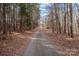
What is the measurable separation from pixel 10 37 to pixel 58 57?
0.71 metres

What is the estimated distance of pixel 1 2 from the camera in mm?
2500

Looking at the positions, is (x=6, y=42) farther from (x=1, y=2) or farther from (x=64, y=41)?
(x=64, y=41)

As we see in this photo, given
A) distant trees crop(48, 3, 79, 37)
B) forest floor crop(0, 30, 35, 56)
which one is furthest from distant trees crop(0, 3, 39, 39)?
distant trees crop(48, 3, 79, 37)

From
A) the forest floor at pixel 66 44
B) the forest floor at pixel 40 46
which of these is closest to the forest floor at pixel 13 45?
the forest floor at pixel 40 46

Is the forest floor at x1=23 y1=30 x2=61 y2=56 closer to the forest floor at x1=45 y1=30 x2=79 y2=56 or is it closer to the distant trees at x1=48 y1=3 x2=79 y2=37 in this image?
the forest floor at x1=45 y1=30 x2=79 y2=56

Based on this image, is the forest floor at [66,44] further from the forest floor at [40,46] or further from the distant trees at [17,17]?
the distant trees at [17,17]

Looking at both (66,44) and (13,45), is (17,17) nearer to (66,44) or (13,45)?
(13,45)

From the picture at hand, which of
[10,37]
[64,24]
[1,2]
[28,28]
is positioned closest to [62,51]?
[64,24]

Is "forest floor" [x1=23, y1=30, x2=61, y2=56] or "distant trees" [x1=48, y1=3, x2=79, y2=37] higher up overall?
"distant trees" [x1=48, y1=3, x2=79, y2=37]

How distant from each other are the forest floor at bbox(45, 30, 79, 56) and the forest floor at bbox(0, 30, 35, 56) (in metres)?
0.39

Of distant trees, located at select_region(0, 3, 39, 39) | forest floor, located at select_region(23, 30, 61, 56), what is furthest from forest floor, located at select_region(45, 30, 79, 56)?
distant trees, located at select_region(0, 3, 39, 39)

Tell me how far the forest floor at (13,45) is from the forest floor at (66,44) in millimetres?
385

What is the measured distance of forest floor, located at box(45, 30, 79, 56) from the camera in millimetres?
2453

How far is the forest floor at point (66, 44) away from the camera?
8.05ft
